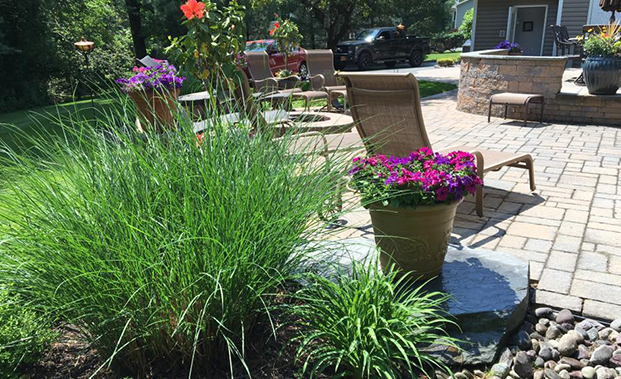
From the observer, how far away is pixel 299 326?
2.10m

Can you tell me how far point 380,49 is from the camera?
18656 mm

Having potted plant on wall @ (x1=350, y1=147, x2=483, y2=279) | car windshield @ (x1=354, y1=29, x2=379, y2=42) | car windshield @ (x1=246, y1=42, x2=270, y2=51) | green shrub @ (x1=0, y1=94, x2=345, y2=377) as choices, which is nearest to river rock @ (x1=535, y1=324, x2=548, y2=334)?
potted plant on wall @ (x1=350, y1=147, x2=483, y2=279)

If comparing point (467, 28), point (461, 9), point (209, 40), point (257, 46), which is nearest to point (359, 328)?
point (209, 40)

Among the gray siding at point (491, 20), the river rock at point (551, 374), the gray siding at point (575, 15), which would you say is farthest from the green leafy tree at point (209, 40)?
the gray siding at point (491, 20)

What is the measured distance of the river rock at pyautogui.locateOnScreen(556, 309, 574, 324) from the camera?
2416mm

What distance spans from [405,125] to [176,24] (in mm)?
15800

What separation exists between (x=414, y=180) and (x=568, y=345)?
3.39ft

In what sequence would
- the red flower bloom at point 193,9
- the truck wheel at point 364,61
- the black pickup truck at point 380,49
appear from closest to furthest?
the red flower bloom at point 193,9
the black pickup truck at point 380,49
the truck wheel at point 364,61

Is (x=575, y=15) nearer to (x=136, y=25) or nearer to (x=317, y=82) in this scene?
(x=317, y=82)

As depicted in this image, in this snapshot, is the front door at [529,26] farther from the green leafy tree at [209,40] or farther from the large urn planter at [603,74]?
the green leafy tree at [209,40]

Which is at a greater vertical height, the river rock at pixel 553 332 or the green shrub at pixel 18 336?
the green shrub at pixel 18 336

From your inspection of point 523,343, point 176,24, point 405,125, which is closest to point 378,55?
point 176,24

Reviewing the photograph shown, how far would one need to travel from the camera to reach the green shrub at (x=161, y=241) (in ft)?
5.37

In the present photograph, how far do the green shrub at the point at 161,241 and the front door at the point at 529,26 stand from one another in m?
18.3
